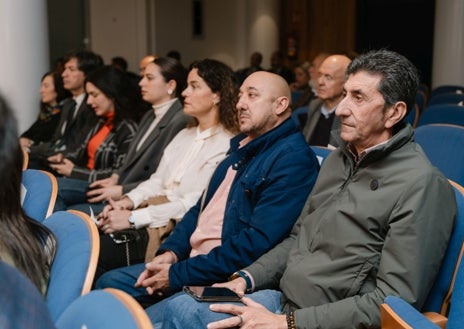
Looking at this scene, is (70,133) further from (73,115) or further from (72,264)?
(72,264)

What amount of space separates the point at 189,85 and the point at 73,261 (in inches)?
75.6

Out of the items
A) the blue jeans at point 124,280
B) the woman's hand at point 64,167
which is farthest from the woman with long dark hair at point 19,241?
the woman's hand at point 64,167

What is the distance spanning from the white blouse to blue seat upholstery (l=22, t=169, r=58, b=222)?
76 cm

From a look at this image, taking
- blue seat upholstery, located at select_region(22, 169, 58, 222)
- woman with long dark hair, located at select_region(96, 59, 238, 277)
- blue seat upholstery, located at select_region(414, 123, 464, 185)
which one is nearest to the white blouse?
woman with long dark hair, located at select_region(96, 59, 238, 277)

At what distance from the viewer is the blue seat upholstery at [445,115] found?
406 centimetres

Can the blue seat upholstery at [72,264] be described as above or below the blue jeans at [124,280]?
above

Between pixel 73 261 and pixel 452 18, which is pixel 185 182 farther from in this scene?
pixel 452 18

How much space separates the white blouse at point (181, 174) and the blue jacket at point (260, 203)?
604 millimetres

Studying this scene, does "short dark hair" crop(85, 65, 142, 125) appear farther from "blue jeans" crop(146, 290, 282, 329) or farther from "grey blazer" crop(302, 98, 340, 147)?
"blue jeans" crop(146, 290, 282, 329)

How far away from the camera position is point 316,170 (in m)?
2.61

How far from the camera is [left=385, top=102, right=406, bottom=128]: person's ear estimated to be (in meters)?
2.11

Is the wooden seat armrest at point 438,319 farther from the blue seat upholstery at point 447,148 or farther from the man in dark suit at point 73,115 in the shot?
the man in dark suit at point 73,115

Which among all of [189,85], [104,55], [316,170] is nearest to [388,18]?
[104,55]

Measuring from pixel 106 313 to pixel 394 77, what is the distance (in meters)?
1.27
